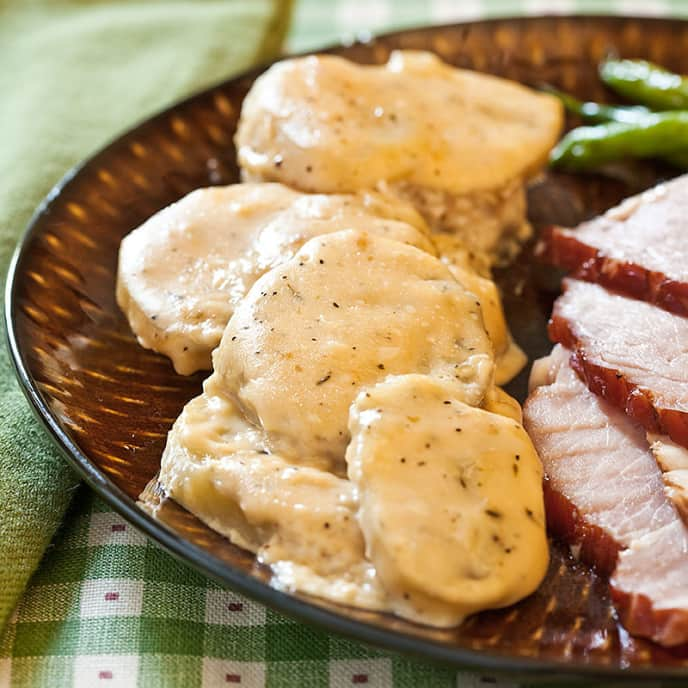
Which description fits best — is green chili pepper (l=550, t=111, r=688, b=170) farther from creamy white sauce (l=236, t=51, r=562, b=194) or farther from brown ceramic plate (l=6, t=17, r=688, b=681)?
creamy white sauce (l=236, t=51, r=562, b=194)

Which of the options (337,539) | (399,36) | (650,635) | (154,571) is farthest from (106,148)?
(650,635)

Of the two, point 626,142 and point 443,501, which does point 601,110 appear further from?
point 443,501

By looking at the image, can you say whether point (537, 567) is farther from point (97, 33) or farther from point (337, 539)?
point (97, 33)

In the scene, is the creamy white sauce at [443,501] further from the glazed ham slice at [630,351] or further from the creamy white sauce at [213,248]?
the creamy white sauce at [213,248]

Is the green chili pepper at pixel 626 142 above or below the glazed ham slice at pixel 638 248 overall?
below

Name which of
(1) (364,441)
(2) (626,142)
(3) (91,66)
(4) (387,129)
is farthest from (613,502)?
(3) (91,66)

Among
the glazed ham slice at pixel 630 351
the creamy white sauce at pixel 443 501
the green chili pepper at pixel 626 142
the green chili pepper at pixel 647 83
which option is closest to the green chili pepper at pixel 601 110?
the green chili pepper at pixel 647 83
